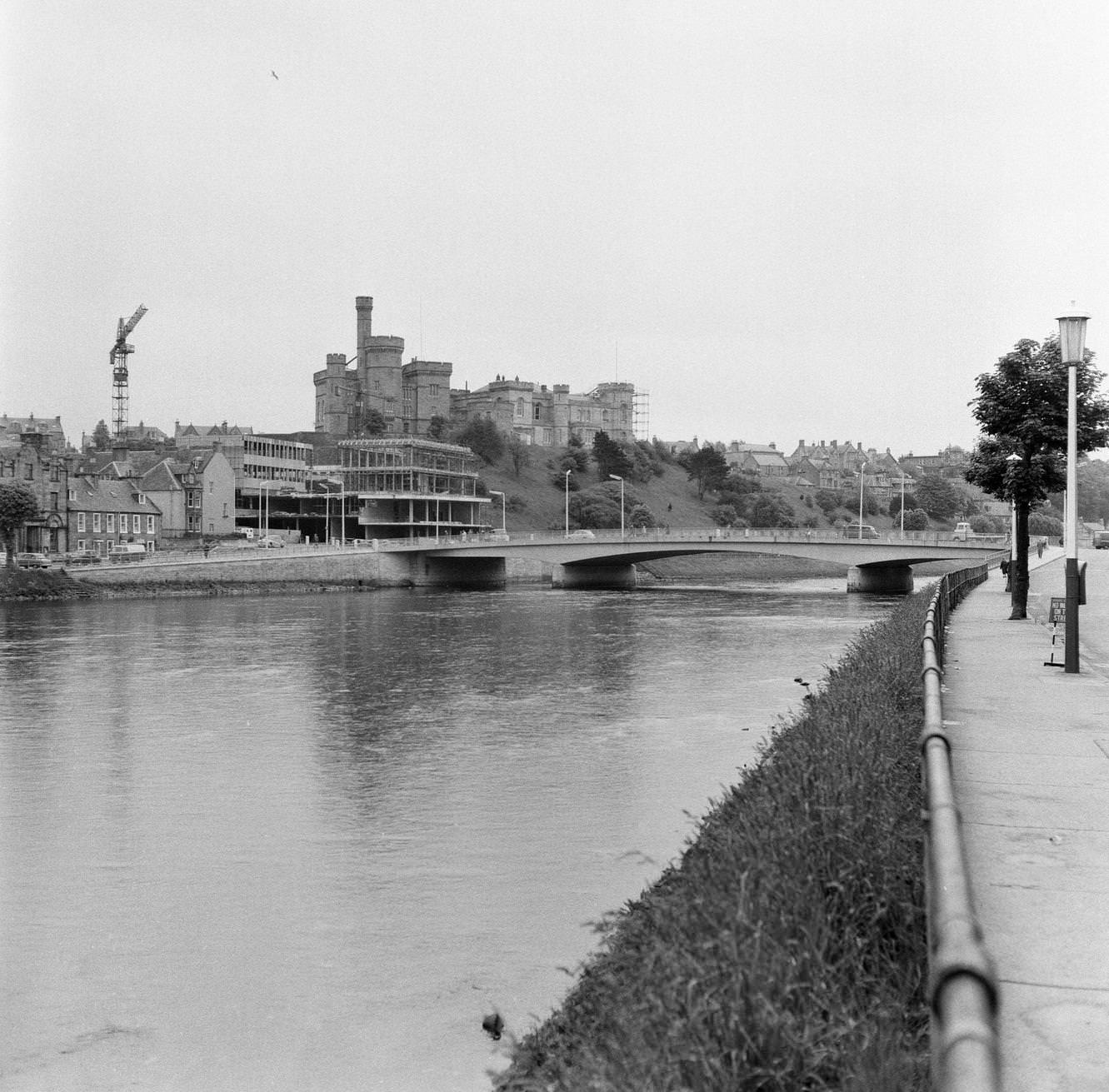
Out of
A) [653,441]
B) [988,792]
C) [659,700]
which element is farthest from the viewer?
[653,441]

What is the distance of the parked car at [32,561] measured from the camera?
233ft

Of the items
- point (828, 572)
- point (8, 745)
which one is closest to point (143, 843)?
point (8, 745)

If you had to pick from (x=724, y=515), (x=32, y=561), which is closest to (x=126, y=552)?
(x=32, y=561)

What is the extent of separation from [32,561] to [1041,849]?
71.3 meters

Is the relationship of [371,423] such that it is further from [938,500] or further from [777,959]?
[777,959]

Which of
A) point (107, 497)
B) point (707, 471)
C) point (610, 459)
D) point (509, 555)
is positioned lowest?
point (509, 555)

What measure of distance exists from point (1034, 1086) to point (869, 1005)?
0.90m

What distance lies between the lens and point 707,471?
17138 cm

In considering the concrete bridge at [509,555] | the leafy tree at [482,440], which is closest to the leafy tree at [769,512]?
the leafy tree at [482,440]

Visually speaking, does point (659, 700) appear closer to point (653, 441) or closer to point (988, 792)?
point (988, 792)

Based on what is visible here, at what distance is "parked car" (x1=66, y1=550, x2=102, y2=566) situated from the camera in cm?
7638

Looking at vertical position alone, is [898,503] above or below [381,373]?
below

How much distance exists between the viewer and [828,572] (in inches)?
4532

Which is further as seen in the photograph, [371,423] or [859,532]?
[371,423]
